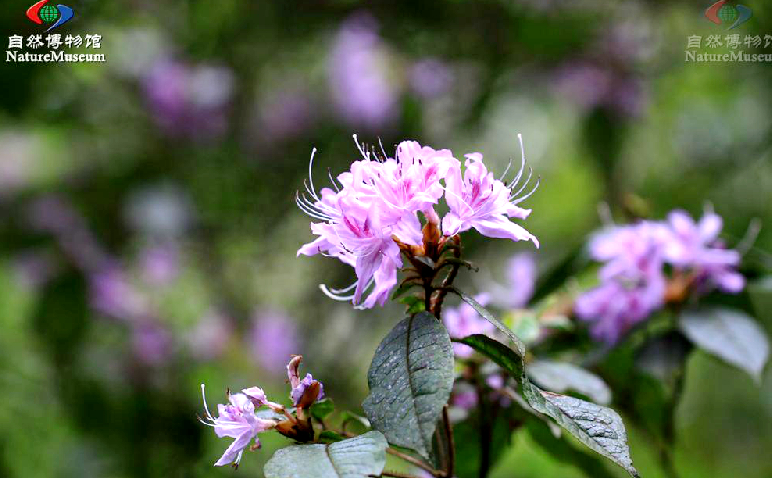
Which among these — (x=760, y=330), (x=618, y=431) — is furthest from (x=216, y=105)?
(x=618, y=431)

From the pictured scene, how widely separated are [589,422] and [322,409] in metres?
0.20

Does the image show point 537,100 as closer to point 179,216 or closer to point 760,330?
point 179,216

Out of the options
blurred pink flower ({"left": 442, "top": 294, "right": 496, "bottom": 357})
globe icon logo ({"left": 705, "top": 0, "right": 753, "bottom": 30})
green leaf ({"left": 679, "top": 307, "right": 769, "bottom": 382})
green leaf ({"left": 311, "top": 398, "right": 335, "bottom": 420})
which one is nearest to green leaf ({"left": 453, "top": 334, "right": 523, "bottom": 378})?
green leaf ({"left": 311, "top": 398, "right": 335, "bottom": 420})

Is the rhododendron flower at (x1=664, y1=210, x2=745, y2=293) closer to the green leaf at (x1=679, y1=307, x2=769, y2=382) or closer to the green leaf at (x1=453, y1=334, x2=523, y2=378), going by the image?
the green leaf at (x1=679, y1=307, x2=769, y2=382)

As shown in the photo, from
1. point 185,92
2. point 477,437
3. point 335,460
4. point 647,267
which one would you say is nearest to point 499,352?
point 335,460

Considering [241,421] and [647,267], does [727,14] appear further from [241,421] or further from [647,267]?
[241,421]

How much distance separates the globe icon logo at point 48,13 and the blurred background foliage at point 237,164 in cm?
10

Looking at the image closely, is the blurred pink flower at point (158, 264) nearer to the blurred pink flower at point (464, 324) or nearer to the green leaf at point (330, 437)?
the blurred pink flower at point (464, 324)

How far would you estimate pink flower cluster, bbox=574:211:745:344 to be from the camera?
101cm

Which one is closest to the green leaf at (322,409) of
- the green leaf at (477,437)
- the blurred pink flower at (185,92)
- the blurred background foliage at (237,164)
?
the green leaf at (477,437)

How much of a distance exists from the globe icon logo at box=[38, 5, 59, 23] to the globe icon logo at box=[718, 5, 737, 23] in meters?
1.39

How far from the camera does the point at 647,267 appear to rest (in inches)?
40.3

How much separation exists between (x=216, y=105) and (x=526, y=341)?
1243mm

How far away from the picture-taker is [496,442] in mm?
856
